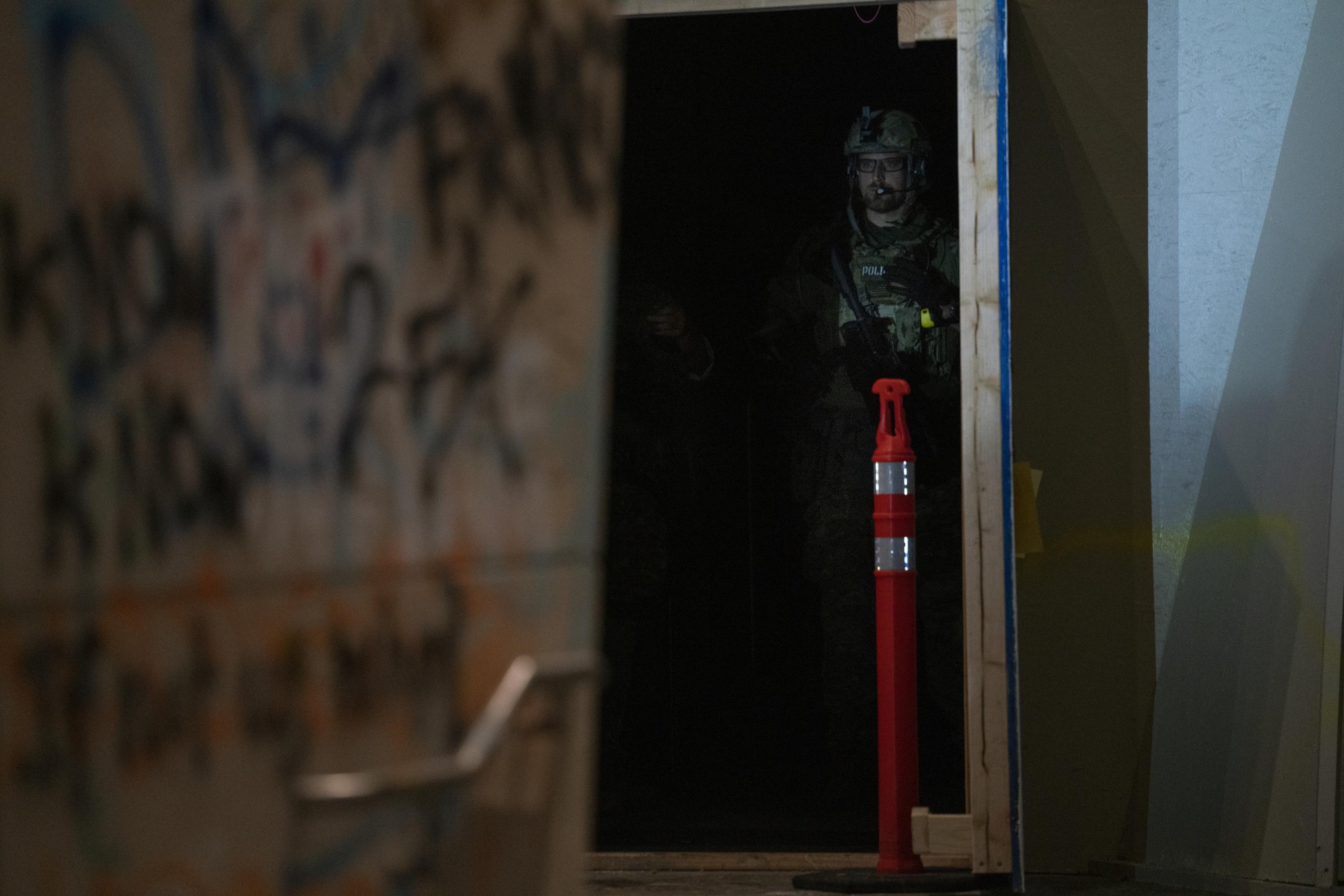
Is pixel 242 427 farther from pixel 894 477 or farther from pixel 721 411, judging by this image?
pixel 721 411

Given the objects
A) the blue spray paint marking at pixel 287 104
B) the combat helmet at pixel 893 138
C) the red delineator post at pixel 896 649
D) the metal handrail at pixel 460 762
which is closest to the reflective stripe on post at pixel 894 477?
the red delineator post at pixel 896 649

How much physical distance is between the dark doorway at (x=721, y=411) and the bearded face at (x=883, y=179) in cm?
20

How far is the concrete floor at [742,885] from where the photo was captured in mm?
3746

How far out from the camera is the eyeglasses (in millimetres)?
5164

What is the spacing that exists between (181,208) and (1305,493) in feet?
10.6

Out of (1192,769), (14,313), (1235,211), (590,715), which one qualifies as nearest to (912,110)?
(1235,211)

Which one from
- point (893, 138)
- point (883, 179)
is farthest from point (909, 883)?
point (893, 138)

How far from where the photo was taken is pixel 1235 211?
13.2 ft

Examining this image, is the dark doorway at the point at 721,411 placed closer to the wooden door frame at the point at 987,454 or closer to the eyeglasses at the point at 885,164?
the eyeglasses at the point at 885,164

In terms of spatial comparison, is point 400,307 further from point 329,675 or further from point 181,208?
point 329,675

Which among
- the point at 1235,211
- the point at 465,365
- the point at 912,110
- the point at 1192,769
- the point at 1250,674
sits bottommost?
the point at 1192,769

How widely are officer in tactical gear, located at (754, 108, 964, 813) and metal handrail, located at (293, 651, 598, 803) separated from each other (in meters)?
3.63

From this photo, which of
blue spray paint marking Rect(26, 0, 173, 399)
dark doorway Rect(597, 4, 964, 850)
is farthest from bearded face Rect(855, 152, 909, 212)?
blue spray paint marking Rect(26, 0, 173, 399)

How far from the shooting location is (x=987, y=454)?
3.72 m
